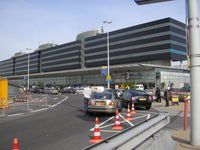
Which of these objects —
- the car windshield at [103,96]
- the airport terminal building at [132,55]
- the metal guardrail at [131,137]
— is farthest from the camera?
the airport terminal building at [132,55]

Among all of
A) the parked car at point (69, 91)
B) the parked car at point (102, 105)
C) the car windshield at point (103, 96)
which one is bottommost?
the parked car at point (69, 91)

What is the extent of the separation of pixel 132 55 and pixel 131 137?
259 feet

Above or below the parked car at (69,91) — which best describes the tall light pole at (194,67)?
above

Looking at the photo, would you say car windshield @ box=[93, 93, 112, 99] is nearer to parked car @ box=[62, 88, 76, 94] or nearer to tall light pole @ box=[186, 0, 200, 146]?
tall light pole @ box=[186, 0, 200, 146]

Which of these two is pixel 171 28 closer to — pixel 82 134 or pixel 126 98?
pixel 126 98

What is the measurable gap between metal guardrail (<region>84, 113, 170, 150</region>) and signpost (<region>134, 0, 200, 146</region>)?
87 centimetres

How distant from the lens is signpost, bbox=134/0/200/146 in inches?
243

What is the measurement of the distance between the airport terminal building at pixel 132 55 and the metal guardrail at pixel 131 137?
58847mm

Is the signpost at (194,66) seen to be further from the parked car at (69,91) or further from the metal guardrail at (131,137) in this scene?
the parked car at (69,91)

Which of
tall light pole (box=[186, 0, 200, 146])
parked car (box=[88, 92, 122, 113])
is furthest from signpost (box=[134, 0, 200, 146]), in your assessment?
parked car (box=[88, 92, 122, 113])

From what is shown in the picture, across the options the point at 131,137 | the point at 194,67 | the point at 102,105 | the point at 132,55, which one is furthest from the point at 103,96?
the point at 132,55

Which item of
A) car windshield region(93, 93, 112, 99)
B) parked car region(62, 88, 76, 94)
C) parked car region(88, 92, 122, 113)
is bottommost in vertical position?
parked car region(62, 88, 76, 94)

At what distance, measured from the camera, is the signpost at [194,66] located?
6.18m

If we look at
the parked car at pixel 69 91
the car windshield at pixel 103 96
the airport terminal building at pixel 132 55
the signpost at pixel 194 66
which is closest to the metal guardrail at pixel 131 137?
the signpost at pixel 194 66
